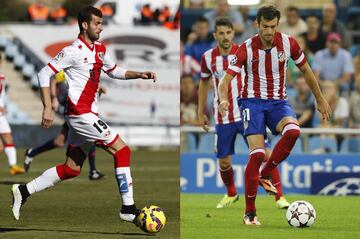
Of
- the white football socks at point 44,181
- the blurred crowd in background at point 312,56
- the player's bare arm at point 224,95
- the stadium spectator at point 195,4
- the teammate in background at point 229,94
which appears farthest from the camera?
the stadium spectator at point 195,4

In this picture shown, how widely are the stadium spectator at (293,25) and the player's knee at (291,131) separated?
10.5 m

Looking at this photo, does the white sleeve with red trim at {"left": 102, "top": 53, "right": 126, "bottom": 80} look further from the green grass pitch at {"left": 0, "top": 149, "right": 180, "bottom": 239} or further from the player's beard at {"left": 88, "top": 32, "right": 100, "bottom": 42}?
the green grass pitch at {"left": 0, "top": 149, "right": 180, "bottom": 239}

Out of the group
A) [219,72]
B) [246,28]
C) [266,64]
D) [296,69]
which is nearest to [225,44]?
[219,72]

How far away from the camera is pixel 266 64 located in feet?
31.1

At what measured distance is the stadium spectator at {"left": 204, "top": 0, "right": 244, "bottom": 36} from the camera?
785 inches

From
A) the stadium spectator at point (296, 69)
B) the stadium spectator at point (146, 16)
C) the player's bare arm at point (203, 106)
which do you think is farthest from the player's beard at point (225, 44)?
the stadium spectator at point (146, 16)

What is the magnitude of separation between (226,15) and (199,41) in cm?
77

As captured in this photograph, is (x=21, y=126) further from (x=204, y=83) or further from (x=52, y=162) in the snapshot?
(x=204, y=83)

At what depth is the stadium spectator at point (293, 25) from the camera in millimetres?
19625

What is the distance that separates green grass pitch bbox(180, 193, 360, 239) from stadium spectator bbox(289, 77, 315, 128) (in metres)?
4.08

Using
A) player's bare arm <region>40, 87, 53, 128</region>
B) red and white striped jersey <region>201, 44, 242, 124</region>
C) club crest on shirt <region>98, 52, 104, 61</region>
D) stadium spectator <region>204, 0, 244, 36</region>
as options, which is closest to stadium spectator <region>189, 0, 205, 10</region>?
stadium spectator <region>204, 0, 244, 36</region>

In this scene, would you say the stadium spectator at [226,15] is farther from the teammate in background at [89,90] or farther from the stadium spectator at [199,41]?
the teammate in background at [89,90]

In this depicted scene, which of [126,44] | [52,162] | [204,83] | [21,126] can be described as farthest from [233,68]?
[126,44]

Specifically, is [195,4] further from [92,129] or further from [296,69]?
[92,129]
